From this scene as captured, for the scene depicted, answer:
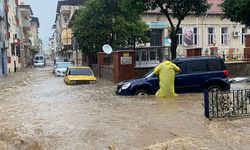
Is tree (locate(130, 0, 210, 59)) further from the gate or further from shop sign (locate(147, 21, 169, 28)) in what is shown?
shop sign (locate(147, 21, 169, 28))

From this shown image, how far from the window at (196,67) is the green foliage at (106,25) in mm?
17540

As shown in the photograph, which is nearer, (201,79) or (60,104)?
(60,104)

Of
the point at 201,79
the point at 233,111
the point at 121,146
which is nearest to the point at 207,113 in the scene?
the point at 233,111

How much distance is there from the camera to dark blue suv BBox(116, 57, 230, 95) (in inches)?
643

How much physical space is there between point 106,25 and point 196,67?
1858cm

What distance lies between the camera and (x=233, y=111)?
11.0 meters

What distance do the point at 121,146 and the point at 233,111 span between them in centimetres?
375

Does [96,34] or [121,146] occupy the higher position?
[96,34]

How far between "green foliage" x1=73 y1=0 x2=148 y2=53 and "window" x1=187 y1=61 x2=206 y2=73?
17.5 metres

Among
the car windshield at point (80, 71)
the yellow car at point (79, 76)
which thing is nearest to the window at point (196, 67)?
the yellow car at point (79, 76)

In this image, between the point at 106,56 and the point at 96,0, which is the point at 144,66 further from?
the point at 96,0

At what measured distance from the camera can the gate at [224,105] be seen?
35.5 ft

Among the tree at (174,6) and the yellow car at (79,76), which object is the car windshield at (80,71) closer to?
the yellow car at (79,76)

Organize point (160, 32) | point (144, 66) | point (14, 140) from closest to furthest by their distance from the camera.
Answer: point (14, 140) → point (144, 66) → point (160, 32)
